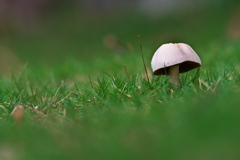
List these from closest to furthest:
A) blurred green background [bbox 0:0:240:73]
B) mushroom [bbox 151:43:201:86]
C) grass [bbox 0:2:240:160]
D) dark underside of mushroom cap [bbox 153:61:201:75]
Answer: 1. grass [bbox 0:2:240:160]
2. mushroom [bbox 151:43:201:86]
3. dark underside of mushroom cap [bbox 153:61:201:75]
4. blurred green background [bbox 0:0:240:73]

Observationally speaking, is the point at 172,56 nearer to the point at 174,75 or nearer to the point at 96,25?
the point at 174,75

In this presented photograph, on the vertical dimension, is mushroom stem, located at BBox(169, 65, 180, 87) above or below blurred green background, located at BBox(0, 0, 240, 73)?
above

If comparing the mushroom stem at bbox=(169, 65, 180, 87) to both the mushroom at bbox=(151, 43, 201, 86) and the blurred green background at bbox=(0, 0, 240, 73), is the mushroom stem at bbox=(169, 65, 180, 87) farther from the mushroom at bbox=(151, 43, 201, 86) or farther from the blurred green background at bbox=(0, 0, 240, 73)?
the blurred green background at bbox=(0, 0, 240, 73)

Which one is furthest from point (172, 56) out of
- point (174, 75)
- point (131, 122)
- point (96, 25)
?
point (96, 25)

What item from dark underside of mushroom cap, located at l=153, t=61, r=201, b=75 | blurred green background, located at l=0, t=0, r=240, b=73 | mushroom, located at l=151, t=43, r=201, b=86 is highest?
mushroom, located at l=151, t=43, r=201, b=86

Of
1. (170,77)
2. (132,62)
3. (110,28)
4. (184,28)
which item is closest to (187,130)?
(170,77)

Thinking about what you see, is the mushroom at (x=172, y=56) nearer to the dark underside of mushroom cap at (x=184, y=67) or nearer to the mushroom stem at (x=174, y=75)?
the mushroom stem at (x=174, y=75)

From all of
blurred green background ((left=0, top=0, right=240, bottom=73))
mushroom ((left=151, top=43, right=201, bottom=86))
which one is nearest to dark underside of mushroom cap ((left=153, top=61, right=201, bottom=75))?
mushroom ((left=151, top=43, right=201, bottom=86))
